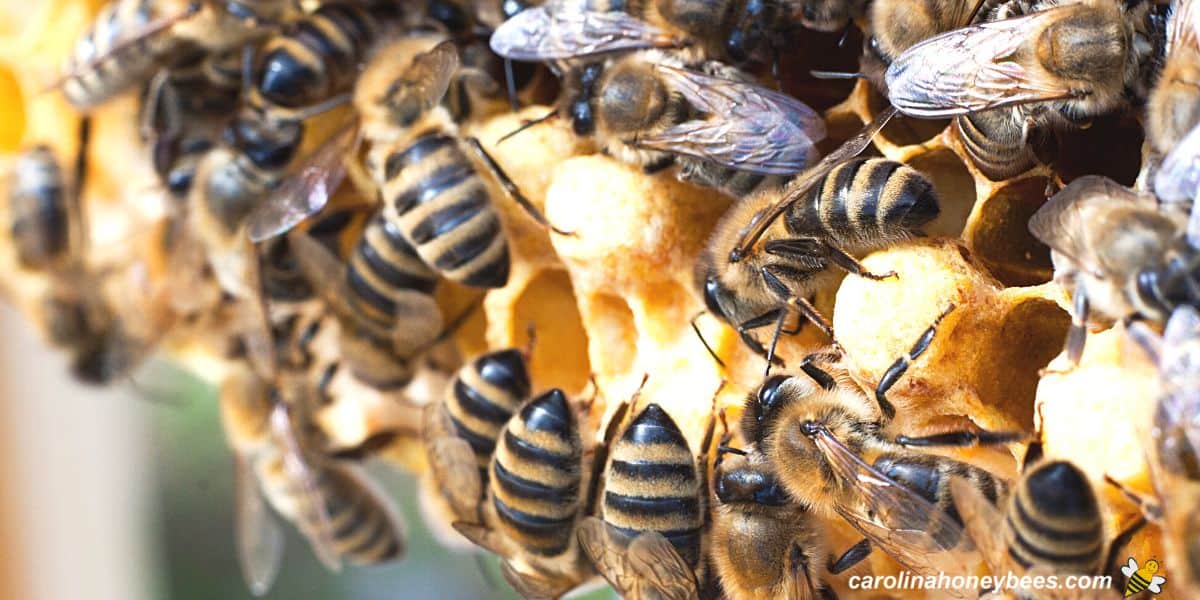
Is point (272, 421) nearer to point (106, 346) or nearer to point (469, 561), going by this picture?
point (106, 346)

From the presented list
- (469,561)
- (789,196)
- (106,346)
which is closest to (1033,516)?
(789,196)

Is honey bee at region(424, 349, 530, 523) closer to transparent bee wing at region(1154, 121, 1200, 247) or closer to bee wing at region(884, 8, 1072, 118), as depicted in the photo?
bee wing at region(884, 8, 1072, 118)

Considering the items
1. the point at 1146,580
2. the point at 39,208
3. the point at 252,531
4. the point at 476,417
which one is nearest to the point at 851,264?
the point at 1146,580

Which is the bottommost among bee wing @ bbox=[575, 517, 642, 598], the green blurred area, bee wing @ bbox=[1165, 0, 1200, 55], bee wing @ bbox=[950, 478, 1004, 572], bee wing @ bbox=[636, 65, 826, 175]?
the green blurred area

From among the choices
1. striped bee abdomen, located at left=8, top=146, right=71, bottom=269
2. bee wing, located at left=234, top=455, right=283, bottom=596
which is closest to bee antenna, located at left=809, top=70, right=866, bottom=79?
bee wing, located at left=234, top=455, right=283, bottom=596

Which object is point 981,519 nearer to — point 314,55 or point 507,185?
point 507,185

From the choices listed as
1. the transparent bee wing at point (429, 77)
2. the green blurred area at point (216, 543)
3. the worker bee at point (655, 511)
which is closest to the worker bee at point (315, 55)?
the transparent bee wing at point (429, 77)
